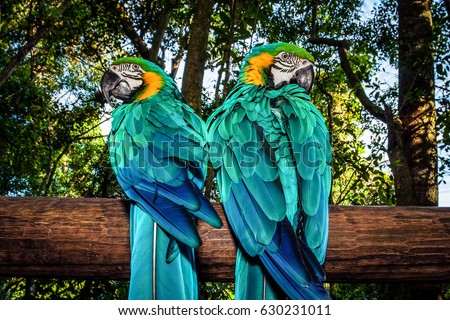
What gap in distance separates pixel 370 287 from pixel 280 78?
350 cm

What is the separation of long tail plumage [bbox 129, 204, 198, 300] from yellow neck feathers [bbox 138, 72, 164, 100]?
54 cm

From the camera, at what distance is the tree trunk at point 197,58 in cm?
177

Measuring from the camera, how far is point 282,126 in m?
1.24

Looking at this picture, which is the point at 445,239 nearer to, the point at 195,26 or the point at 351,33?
the point at 195,26

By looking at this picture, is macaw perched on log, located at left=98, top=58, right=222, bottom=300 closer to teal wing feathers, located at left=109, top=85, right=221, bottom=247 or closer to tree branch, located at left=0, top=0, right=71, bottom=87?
teal wing feathers, located at left=109, top=85, right=221, bottom=247

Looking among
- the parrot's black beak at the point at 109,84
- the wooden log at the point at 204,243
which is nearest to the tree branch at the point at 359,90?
the wooden log at the point at 204,243

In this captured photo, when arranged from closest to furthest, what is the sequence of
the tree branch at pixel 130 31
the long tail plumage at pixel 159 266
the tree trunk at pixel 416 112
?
the long tail plumage at pixel 159 266
the tree trunk at pixel 416 112
the tree branch at pixel 130 31

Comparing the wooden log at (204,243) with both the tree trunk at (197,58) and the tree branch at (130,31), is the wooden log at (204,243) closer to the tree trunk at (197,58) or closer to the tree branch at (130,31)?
the tree trunk at (197,58)

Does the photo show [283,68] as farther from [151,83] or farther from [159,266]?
[159,266]

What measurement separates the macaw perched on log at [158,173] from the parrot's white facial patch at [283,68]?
32 cm

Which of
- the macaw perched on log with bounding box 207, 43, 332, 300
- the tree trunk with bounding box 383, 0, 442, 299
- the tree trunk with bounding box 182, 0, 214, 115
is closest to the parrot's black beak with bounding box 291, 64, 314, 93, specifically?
the macaw perched on log with bounding box 207, 43, 332, 300

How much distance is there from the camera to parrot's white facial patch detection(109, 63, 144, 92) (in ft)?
4.59

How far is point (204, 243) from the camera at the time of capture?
107 centimetres
